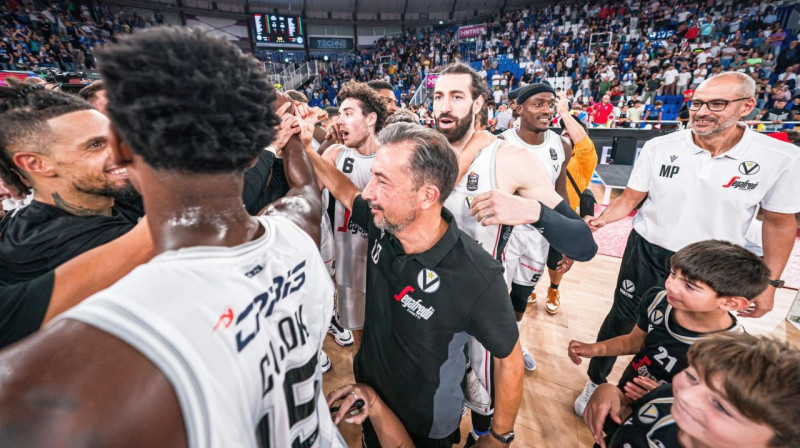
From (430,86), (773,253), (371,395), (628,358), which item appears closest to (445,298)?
(371,395)

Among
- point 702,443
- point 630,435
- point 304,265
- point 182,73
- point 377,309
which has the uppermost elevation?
point 182,73

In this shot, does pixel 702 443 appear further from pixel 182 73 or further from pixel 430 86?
pixel 430 86

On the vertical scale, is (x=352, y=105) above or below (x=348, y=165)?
above

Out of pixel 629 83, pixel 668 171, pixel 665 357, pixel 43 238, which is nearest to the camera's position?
pixel 43 238

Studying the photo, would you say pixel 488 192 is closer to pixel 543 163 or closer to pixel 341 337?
pixel 543 163

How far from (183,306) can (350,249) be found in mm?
2100

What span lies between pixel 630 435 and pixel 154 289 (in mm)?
1786

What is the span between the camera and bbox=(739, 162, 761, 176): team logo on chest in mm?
2170

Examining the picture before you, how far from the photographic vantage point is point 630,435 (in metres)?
1.41

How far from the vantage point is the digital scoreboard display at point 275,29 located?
20789 millimetres

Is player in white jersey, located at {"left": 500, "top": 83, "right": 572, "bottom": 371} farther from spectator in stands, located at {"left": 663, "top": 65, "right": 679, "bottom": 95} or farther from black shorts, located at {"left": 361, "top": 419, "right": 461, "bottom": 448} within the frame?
spectator in stands, located at {"left": 663, "top": 65, "right": 679, "bottom": 95}

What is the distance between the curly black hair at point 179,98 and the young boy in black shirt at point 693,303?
201 centimetres

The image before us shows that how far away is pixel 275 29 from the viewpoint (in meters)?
21.3

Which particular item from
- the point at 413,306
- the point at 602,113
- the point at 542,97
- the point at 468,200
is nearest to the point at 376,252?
the point at 413,306
